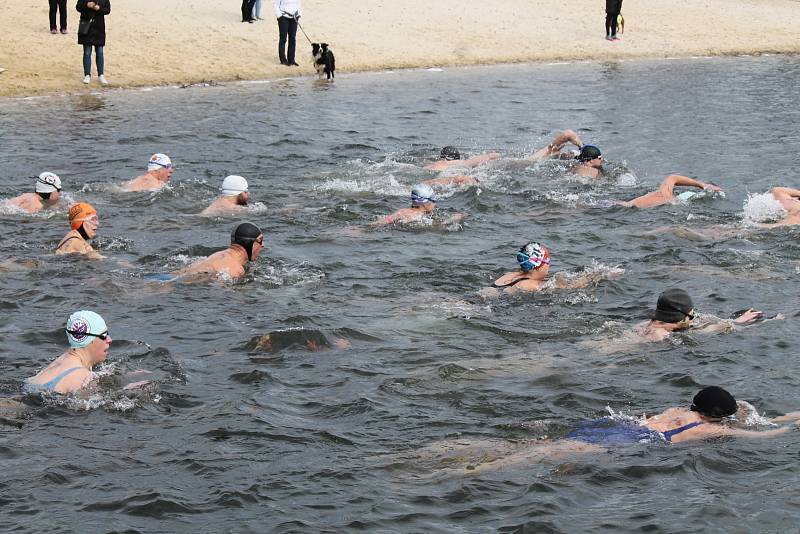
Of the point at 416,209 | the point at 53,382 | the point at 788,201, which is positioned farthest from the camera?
the point at 416,209

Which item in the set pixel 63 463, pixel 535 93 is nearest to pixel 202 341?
pixel 63 463

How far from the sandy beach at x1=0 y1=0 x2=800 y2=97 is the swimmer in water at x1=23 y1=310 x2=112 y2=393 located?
19.0m

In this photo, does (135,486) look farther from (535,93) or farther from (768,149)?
(535,93)

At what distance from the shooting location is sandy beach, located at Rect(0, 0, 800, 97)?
29.9 m

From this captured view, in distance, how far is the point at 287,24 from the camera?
102ft

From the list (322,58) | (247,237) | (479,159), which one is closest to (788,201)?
(479,159)

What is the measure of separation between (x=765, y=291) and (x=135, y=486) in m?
8.52

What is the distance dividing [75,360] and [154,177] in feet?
30.3

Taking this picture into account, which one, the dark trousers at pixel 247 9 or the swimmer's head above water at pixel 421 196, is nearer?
the swimmer's head above water at pixel 421 196

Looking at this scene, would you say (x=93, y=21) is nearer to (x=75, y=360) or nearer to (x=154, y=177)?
(x=154, y=177)

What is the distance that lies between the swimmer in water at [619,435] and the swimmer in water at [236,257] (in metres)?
5.29

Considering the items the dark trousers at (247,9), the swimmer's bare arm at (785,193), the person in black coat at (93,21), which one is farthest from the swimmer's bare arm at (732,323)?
the dark trousers at (247,9)

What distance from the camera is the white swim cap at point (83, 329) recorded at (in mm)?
10250

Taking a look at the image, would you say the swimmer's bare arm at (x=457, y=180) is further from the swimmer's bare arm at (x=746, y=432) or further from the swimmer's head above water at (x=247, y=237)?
the swimmer's bare arm at (x=746, y=432)
